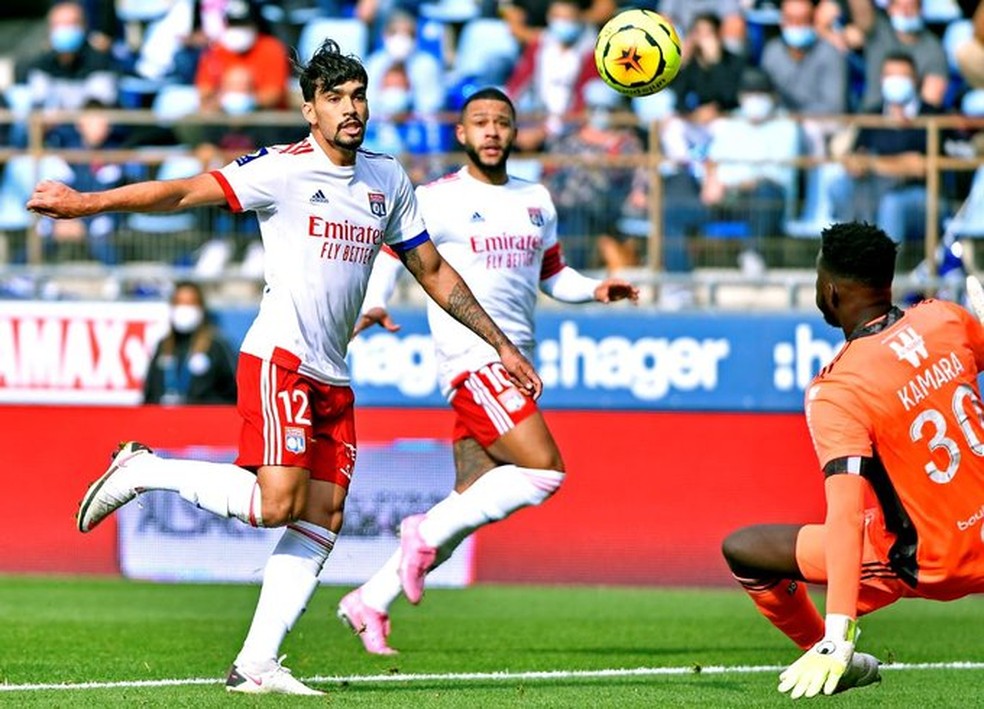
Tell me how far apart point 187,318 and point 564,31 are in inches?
191

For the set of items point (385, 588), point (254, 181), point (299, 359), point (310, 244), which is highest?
point (254, 181)

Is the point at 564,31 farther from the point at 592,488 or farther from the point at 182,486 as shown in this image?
the point at 182,486

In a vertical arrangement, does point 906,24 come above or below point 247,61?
above

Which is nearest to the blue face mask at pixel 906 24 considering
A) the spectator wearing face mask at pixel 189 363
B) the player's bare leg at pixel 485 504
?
the spectator wearing face mask at pixel 189 363

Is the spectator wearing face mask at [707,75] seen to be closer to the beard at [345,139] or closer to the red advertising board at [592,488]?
the red advertising board at [592,488]

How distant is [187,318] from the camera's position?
16.9 metres

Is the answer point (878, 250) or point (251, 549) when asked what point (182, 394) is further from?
point (878, 250)

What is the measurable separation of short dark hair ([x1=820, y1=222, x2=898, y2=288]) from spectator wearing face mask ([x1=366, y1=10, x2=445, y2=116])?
1214 centimetres

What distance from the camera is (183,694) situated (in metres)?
8.27

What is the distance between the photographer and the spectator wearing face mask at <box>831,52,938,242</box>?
17375 millimetres

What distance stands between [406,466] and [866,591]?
742cm

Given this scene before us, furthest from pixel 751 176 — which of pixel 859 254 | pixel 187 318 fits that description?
pixel 859 254

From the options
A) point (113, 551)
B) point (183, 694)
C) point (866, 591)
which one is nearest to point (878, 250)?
point (866, 591)

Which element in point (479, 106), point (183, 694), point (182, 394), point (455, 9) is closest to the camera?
point (183, 694)
